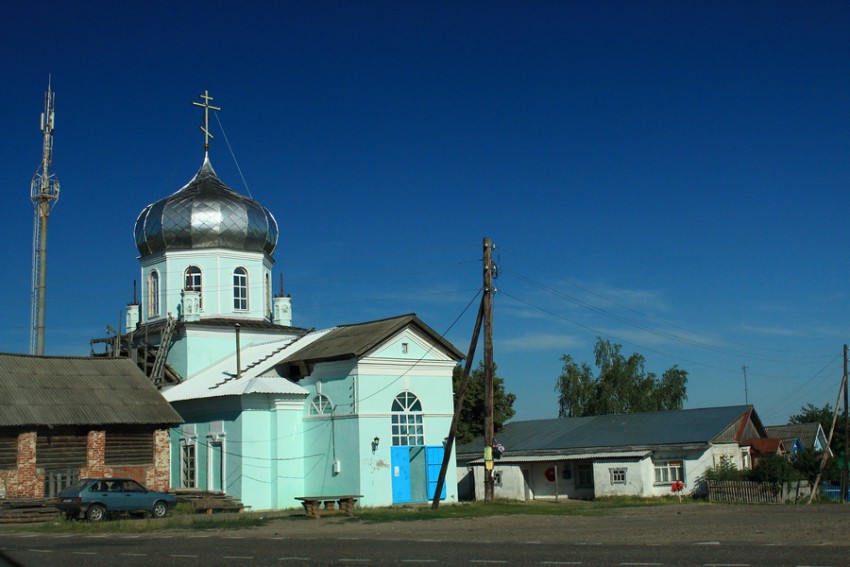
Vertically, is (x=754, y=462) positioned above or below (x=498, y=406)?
below

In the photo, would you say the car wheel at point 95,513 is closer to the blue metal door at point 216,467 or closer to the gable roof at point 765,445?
the blue metal door at point 216,467

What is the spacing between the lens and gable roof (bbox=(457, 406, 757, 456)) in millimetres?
37375

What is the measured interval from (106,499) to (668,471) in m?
21.5

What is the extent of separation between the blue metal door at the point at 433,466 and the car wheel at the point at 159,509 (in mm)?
8973

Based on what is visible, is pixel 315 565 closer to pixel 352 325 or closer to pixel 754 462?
pixel 352 325

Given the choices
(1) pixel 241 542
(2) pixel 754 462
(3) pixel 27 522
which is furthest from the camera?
(2) pixel 754 462

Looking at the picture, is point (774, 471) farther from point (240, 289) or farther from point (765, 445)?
point (240, 289)

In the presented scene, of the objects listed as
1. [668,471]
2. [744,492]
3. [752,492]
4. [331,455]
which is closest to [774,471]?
[752,492]

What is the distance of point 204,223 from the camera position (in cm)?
3828

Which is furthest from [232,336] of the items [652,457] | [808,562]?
[808,562]

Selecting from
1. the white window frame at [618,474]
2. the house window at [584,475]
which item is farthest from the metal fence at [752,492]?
the house window at [584,475]

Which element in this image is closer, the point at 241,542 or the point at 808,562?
the point at 808,562

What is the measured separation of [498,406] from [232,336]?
15.4 m

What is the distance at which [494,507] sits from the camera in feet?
86.6
